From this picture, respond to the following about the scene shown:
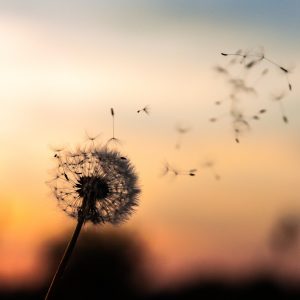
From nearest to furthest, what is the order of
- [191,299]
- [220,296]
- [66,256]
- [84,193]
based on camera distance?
[66,256] < [84,193] < [191,299] < [220,296]

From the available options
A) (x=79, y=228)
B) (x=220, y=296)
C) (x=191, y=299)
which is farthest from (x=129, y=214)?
(x=220, y=296)

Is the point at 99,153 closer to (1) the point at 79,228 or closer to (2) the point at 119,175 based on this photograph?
(2) the point at 119,175

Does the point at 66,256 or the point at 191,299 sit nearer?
the point at 66,256

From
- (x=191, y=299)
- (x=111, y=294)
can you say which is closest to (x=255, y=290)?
(x=191, y=299)

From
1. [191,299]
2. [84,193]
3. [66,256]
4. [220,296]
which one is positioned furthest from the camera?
[220,296]

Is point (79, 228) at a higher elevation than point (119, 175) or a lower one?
lower

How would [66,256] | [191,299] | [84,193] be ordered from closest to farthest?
[66,256] → [84,193] → [191,299]

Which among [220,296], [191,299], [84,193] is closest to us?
[84,193]

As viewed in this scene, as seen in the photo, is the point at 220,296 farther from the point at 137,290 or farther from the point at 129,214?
the point at 129,214

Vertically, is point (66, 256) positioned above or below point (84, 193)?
below
